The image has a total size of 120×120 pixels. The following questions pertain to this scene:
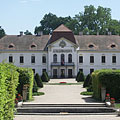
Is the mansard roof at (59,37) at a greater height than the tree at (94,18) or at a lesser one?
lesser

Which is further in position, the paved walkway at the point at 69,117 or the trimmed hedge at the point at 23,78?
the trimmed hedge at the point at 23,78

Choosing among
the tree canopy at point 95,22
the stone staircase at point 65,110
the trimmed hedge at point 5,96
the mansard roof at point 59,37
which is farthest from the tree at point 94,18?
the trimmed hedge at point 5,96

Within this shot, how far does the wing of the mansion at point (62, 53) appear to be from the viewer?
181 ft

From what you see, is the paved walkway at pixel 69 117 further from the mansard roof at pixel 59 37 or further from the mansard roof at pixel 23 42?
the mansard roof at pixel 23 42

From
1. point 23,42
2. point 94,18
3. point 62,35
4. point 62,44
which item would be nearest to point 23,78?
point 62,44

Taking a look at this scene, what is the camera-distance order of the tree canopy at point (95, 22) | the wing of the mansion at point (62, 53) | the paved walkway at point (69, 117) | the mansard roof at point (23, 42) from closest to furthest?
the paved walkway at point (69, 117) < the wing of the mansion at point (62, 53) < the mansard roof at point (23, 42) < the tree canopy at point (95, 22)

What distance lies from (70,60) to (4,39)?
1351 centimetres

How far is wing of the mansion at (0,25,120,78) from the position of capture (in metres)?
55.1

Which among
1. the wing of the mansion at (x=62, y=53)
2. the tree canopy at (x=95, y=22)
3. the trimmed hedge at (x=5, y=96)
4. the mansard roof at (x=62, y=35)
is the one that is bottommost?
the trimmed hedge at (x=5, y=96)

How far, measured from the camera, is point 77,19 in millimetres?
80500

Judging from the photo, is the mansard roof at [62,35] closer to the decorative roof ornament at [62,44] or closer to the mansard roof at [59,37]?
the mansard roof at [59,37]

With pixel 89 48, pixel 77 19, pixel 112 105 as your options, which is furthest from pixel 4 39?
pixel 112 105

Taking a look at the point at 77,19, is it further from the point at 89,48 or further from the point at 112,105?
the point at 112,105

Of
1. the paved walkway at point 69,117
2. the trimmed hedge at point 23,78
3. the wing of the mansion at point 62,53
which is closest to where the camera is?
the paved walkway at point 69,117
